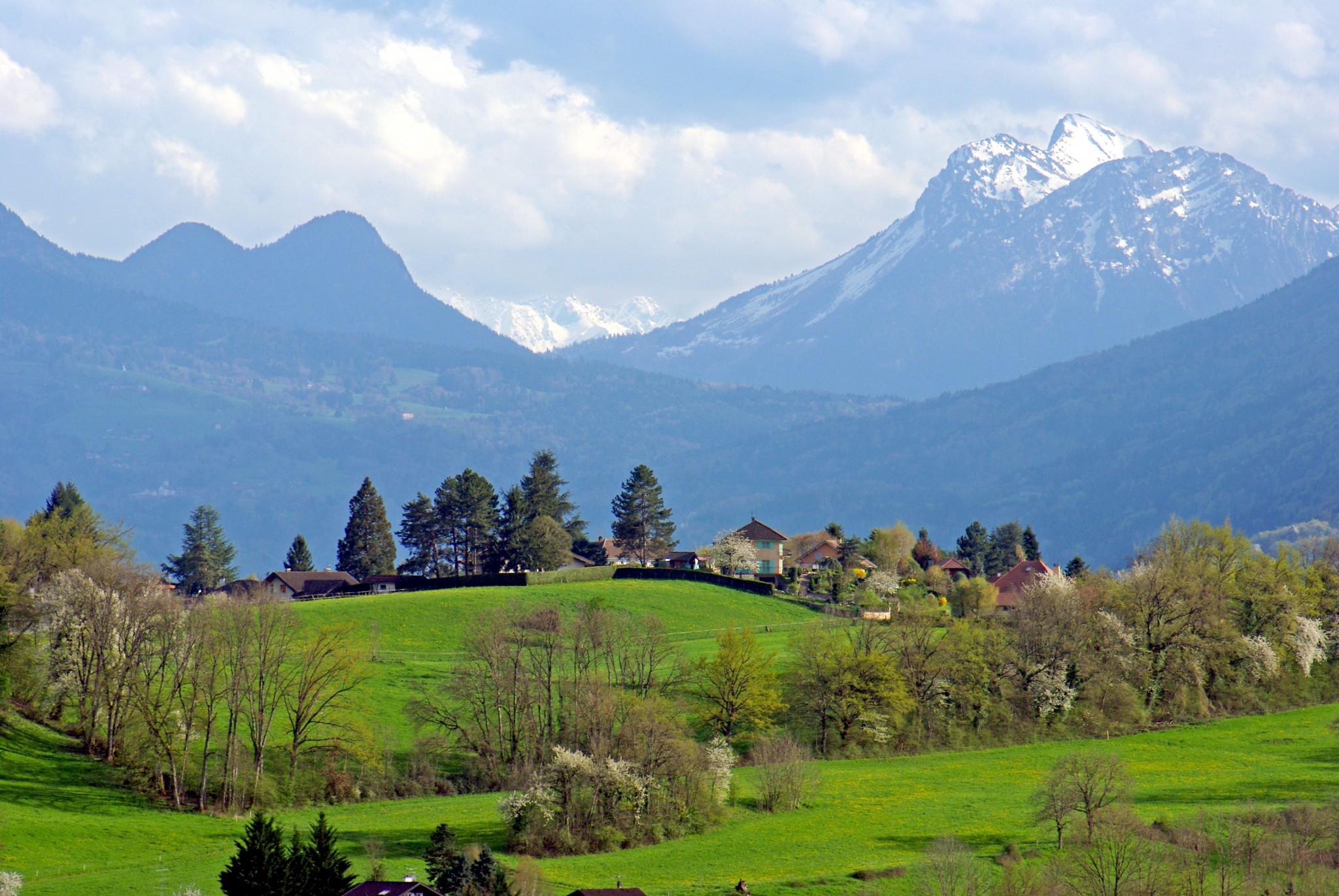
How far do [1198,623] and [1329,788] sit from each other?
25.5m

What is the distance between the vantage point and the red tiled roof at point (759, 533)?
483ft

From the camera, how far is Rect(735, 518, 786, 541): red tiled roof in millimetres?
147125

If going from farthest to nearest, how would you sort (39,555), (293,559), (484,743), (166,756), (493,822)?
(293,559)
(39,555)
(484,743)
(166,756)
(493,822)

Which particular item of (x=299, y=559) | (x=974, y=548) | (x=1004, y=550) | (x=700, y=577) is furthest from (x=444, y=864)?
(x=1004, y=550)

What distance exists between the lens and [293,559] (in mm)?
139750

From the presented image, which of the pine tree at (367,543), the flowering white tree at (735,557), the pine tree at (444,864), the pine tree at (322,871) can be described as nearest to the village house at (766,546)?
the flowering white tree at (735,557)

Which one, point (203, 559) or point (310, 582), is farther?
point (203, 559)

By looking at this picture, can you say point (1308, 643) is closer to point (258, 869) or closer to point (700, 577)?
point (700, 577)

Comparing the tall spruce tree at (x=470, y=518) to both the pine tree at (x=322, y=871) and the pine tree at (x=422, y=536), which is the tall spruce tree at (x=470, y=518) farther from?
the pine tree at (x=322, y=871)

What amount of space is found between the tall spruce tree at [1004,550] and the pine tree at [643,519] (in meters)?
39.3

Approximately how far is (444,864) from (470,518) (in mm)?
75780

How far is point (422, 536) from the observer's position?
125m

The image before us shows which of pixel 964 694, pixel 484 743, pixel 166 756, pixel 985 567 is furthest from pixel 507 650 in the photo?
pixel 985 567

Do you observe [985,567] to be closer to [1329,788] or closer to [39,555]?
[1329,788]
